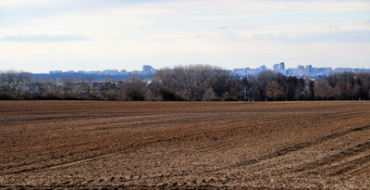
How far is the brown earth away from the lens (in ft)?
33.7

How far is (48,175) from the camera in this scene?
1098cm

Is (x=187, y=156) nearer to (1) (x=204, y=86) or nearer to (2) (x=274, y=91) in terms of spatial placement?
(1) (x=204, y=86)

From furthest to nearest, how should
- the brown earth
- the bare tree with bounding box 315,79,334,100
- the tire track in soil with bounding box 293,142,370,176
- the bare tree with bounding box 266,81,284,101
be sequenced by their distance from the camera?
1. the bare tree with bounding box 266,81,284,101
2. the bare tree with bounding box 315,79,334,100
3. the tire track in soil with bounding box 293,142,370,176
4. the brown earth

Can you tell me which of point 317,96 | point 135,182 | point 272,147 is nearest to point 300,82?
point 317,96

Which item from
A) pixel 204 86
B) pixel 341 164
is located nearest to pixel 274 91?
pixel 204 86

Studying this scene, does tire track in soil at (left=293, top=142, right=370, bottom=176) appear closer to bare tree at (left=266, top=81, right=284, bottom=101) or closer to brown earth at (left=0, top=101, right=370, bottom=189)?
brown earth at (left=0, top=101, right=370, bottom=189)

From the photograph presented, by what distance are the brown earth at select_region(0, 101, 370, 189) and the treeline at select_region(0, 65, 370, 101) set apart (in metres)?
41.6

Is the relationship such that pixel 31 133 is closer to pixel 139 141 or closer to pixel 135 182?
pixel 139 141

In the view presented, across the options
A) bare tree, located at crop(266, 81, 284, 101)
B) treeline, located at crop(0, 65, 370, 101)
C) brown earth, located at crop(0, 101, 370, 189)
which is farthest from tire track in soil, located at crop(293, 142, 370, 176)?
bare tree, located at crop(266, 81, 284, 101)

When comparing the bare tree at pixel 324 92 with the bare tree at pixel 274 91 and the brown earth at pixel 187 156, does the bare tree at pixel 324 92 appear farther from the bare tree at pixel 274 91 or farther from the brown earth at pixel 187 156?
the brown earth at pixel 187 156

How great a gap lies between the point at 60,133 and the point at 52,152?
5665 mm

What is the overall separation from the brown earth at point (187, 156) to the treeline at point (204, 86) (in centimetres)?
4162

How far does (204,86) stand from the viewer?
302 ft

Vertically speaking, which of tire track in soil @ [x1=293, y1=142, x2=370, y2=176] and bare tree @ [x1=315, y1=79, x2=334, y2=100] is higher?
bare tree @ [x1=315, y1=79, x2=334, y2=100]
